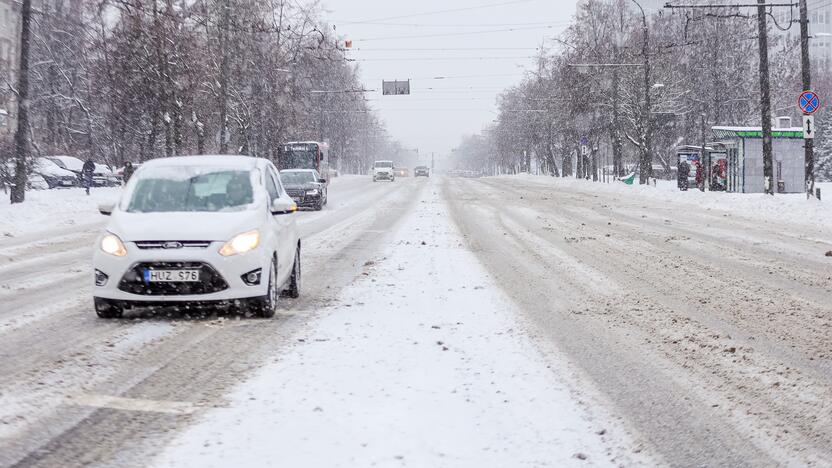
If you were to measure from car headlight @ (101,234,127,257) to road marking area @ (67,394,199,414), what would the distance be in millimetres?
2567

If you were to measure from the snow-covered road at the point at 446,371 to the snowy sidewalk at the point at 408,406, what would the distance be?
2 centimetres

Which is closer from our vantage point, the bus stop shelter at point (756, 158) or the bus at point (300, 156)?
the bus stop shelter at point (756, 158)

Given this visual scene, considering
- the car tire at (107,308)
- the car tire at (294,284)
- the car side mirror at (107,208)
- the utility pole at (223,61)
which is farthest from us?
the utility pole at (223,61)

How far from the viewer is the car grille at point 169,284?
23.6 feet

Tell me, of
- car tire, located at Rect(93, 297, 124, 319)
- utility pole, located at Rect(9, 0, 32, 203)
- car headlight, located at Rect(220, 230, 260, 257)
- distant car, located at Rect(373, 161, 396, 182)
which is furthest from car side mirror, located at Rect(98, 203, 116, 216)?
distant car, located at Rect(373, 161, 396, 182)

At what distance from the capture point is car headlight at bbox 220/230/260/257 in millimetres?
7316

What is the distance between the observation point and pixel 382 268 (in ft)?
37.0

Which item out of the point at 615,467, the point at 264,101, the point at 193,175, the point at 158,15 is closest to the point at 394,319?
the point at 193,175

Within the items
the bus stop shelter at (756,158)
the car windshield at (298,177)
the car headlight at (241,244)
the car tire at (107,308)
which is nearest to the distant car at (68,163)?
the car windshield at (298,177)

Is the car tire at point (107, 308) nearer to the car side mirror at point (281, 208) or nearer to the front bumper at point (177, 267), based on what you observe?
the front bumper at point (177, 267)

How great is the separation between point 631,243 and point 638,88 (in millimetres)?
39038

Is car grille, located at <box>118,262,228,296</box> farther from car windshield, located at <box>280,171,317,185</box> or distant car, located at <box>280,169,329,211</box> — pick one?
car windshield, located at <box>280,171,317,185</box>

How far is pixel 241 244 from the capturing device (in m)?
7.41

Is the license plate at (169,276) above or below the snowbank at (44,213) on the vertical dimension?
below
